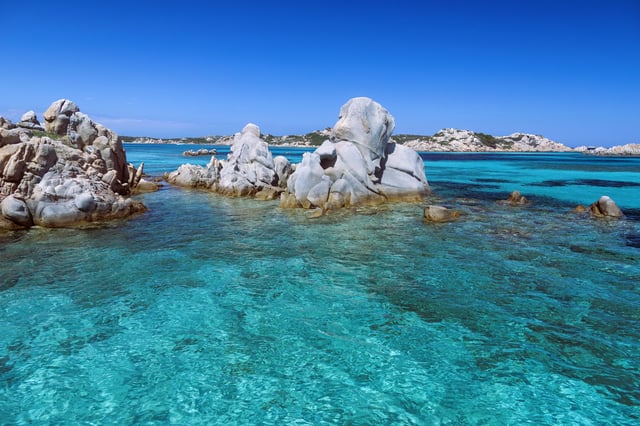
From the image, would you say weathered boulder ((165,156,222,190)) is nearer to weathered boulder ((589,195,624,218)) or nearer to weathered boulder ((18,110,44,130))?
weathered boulder ((18,110,44,130))

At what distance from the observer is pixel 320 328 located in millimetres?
10680

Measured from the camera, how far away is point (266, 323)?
36.0 ft

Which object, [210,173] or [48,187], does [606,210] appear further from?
[210,173]

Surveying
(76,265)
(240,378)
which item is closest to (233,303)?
(240,378)

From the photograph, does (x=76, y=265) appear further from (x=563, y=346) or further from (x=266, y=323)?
(x=563, y=346)

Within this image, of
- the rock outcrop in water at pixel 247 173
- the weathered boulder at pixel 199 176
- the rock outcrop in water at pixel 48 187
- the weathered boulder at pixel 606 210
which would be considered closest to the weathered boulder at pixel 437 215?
the weathered boulder at pixel 606 210

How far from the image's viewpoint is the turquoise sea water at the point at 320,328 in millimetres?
7660

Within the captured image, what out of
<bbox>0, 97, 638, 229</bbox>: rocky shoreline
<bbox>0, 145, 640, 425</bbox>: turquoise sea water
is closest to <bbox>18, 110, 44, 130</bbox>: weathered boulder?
<bbox>0, 97, 638, 229</bbox>: rocky shoreline

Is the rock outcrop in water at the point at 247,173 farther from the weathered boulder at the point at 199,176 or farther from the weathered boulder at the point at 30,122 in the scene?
the weathered boulder at the point at 30,122

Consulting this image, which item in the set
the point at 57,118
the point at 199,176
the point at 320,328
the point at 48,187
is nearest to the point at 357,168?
the point at 199,176

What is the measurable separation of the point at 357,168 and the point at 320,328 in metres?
20.7

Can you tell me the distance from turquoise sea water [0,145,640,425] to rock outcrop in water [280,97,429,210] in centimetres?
Result: 845

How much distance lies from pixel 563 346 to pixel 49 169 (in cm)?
2598

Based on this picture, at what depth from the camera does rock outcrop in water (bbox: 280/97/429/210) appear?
28.3 m
